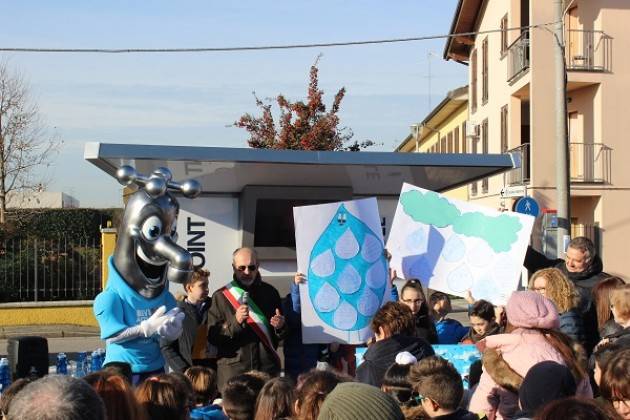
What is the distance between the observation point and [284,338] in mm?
6668

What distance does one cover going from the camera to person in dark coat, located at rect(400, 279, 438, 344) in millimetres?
6391

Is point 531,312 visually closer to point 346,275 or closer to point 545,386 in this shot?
point 545,386

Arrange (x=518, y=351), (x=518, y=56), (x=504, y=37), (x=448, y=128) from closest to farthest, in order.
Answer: (x=518, y=351), (x=518, y=56), (x=504, y=37), (x=448, y=128)

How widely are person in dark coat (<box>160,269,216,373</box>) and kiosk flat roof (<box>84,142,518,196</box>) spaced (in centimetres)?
113

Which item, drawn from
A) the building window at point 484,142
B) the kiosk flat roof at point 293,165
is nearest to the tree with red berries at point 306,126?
the building window at point 484,142

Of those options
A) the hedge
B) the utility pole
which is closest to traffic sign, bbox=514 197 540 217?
the utility pole

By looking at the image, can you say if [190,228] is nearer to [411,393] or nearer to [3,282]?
→ [411,393]

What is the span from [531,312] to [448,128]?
117ft

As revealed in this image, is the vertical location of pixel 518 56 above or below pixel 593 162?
above

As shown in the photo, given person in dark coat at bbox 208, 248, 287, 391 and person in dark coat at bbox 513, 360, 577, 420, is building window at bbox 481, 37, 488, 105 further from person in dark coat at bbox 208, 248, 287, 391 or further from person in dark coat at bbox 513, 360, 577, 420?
person in dark coat at bbox 513, 360, 577, 420

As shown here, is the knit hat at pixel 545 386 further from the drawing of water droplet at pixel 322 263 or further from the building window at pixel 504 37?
the building window at pixel 504 37

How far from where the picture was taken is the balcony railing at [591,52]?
23562mm

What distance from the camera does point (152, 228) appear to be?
246 inches

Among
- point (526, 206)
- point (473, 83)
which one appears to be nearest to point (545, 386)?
point (526, 206)
